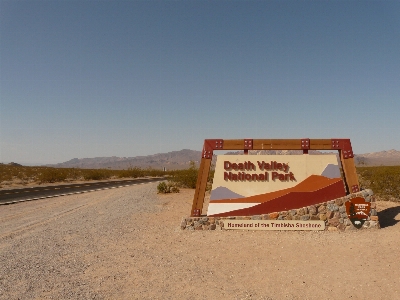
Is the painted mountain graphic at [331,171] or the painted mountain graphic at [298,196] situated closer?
the painted mountain graphic at [298,196]

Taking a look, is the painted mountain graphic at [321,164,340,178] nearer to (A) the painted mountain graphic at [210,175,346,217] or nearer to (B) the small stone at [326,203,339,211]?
(A) the painted mountain graphic at [210,175,346,217]

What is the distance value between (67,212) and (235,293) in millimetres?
12317

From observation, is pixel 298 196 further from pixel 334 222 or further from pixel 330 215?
pixel 334 222

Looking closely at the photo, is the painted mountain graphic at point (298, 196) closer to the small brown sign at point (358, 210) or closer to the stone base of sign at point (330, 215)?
the stone base of sign at point (330, 215)

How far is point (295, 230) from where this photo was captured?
10711 millimetres

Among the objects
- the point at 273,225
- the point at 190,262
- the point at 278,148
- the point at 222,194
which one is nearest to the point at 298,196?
the point at 273,225

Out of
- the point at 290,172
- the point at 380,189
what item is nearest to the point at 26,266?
the point at 290,172

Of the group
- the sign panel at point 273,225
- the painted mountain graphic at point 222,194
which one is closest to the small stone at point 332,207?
the sign panel at point 273,225

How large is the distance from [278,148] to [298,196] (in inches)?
77.4

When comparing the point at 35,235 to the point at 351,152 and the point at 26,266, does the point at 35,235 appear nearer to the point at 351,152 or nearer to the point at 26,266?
the point at 26,266

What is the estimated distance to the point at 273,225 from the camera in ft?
35.5

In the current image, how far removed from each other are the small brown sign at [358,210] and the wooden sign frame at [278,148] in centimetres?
55

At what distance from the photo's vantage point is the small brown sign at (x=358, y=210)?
10.6 m

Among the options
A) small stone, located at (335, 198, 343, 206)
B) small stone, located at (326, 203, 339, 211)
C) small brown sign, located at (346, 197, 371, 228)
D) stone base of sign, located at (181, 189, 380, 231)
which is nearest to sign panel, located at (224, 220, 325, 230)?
stone base of sign, located at (181, 189, 380, 231)
